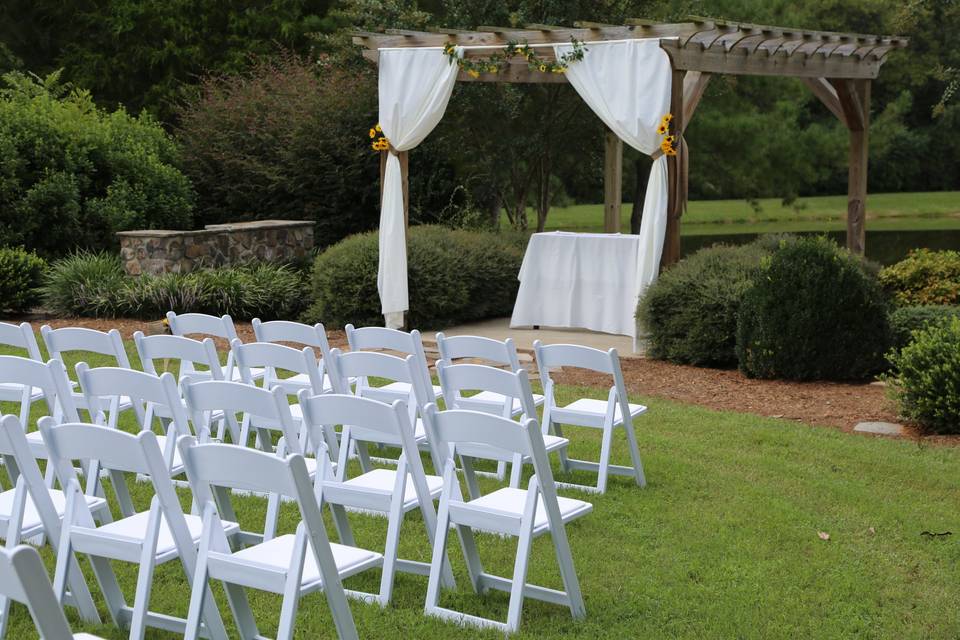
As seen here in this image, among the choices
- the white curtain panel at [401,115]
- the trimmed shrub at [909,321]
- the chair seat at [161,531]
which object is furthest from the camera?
the white curtain panel at [401,115]

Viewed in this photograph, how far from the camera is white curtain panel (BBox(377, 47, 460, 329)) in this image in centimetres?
1091

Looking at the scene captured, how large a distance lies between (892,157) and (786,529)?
2977cm

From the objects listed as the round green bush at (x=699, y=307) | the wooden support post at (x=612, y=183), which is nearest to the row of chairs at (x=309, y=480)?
the round green bush at (x=699, y=307)

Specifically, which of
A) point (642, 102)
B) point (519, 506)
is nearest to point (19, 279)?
point (642, 102)

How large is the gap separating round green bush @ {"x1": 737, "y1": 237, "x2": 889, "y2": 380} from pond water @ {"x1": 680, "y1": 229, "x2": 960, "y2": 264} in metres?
15.0

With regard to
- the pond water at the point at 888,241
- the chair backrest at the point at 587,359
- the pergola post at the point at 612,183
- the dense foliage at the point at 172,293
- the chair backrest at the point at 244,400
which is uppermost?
the pergola post at the point at 612,183

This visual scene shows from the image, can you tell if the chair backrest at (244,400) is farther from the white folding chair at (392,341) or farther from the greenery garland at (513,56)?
the greenery garland at (513,56)

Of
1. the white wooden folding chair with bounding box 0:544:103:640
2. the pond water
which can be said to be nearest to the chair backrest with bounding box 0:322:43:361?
the white wooden folding chair with bounding box 0:544:103:640

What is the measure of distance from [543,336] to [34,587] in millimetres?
8973

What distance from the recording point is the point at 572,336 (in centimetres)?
1095

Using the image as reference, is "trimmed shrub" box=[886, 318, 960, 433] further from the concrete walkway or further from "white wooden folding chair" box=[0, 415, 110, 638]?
"white wooden folding chair" box=[0, 415, 110, 638]

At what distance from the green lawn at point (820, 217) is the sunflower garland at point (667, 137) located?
890 inches

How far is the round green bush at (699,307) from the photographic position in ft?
30.2

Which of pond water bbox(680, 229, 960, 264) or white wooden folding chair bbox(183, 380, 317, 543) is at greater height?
white wooden folding chair bbox(183, 380, 317, 543)
